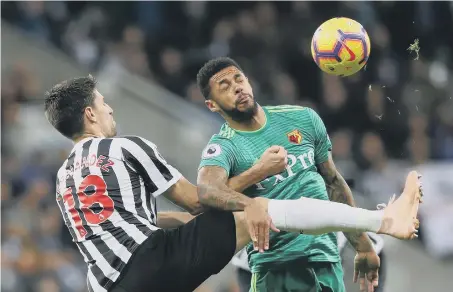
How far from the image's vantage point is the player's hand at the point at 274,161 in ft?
18.8

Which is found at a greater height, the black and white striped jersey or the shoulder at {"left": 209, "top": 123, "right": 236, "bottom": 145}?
the shoulder at {"left": 209, "top": 123, "right": 236, "bottom": 145}

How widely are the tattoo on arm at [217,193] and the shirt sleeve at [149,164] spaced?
0.62 ft

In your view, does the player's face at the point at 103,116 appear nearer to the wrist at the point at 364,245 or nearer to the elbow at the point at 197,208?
the elbow at the point at 197,208

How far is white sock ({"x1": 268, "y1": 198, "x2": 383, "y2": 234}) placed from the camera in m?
5.52

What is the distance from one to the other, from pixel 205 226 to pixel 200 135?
21.8 feet

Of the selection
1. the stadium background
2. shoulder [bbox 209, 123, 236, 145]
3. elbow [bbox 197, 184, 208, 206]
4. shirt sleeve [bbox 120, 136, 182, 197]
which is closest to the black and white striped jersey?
shirt sleeve [bbox 120, 136, 182, 197]

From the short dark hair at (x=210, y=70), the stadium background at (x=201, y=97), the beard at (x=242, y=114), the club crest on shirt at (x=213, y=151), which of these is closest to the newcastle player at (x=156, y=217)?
the club crest on shirt at (x=213, y=151)

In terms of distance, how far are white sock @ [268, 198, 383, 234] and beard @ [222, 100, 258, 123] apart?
2.85 feet

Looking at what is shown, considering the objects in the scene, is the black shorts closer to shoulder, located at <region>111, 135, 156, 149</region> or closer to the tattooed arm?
shoulder, located at <region>111, 135, 156, 149</region>

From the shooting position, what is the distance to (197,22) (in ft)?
45.9

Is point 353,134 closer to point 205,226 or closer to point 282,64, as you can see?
point 282,64

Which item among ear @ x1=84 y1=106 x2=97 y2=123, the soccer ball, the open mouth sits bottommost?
ear @ x1=84 y1=106 x2=97 y2=123

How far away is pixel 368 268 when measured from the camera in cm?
643

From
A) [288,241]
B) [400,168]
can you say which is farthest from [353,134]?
[288,241]
